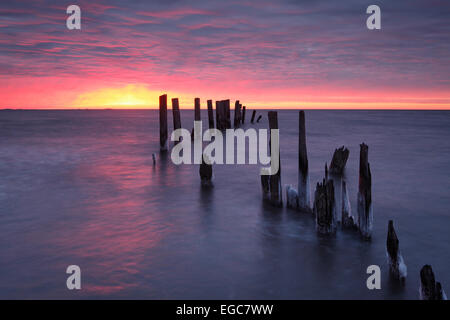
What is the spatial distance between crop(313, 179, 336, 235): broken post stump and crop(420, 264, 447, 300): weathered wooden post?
2442mm

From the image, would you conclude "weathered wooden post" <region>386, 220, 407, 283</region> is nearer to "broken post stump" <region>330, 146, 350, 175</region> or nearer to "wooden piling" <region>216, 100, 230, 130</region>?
"broken post stump" <region>330, 146, 350, 175</region>

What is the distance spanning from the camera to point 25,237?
7.26 m

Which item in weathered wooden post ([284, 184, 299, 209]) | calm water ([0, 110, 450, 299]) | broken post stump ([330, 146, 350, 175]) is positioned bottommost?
calm water ([0, 110, 450, 299])

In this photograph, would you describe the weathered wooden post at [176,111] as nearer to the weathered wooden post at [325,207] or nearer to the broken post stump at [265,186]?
the broken post stump at [265,186]

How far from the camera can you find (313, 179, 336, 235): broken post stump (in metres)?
6.53

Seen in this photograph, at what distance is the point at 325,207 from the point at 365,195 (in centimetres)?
76

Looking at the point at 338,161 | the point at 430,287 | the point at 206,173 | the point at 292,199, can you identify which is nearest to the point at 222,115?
the point at 338,161

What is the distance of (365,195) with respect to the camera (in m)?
6.36

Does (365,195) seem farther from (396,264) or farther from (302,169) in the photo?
(302,169)

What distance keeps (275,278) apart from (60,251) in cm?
385

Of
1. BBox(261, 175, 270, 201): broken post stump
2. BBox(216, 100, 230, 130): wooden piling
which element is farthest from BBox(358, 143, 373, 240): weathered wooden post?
BBox(216, 100, 230, 130): wooden piling

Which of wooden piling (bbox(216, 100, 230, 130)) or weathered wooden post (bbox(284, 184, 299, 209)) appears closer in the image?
weathered wooden post (bbox(284, 184, 299, 209))

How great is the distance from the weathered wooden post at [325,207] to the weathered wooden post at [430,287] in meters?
2.44
